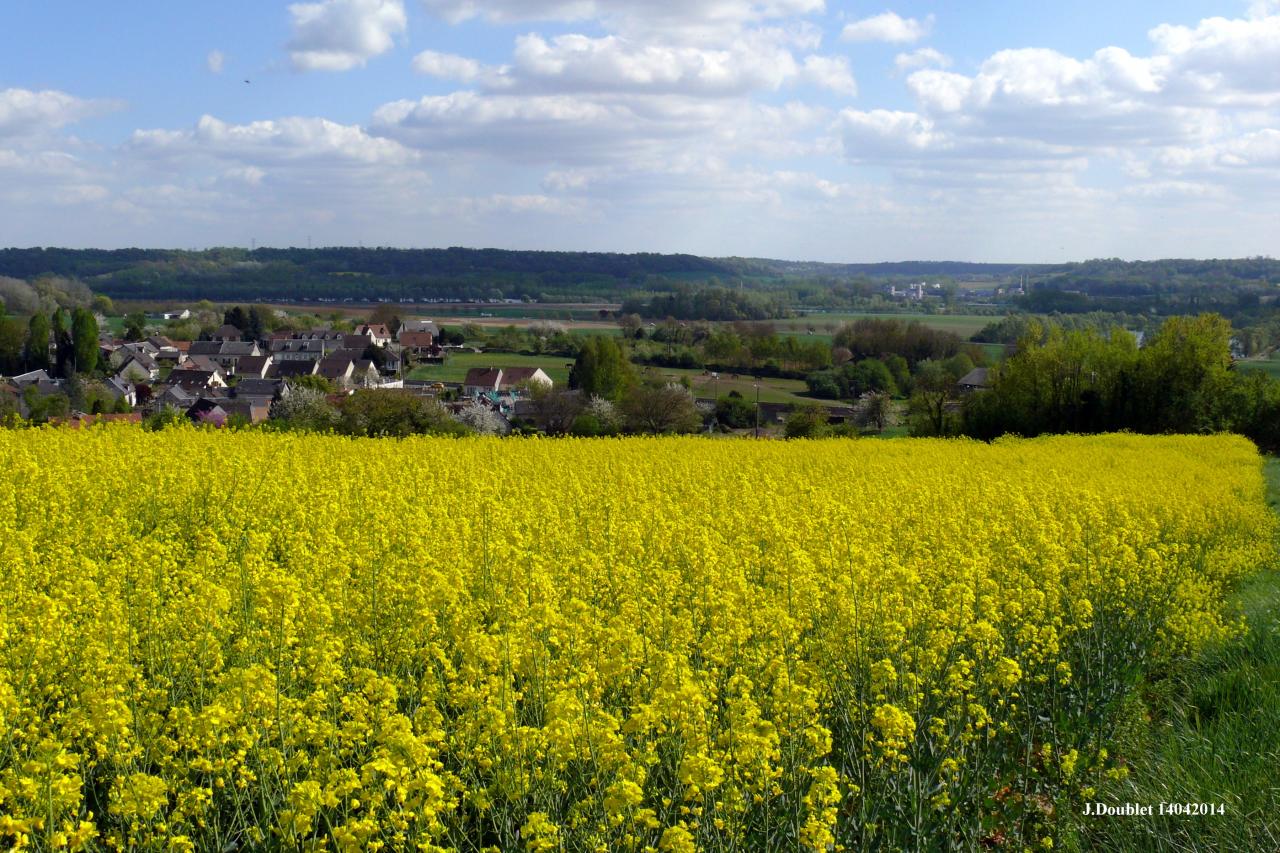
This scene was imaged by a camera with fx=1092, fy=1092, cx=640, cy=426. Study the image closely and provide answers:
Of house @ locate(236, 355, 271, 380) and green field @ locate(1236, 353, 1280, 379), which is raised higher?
green field @ locate(1236, 353, 1280, 379)

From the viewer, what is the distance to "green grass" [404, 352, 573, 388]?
288 feet

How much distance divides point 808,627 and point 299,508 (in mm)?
5148

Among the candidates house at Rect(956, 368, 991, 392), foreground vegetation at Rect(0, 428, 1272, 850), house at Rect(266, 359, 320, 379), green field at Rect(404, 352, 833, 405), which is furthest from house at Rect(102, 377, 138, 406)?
foreground vegetation at Rect(0, 428, 1272, 850)

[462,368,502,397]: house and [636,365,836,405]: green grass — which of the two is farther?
[462,368,502,397]: house

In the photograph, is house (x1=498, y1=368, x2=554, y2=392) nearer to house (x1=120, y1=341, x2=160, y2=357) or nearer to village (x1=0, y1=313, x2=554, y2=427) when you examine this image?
village (x1=0, y1=313, x2=554, y2=427)

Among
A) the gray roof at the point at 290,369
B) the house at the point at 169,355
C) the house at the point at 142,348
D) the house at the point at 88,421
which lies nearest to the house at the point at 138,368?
the house at the point at 142,348

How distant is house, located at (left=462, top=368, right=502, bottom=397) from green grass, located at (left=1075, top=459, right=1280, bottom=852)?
226 ft

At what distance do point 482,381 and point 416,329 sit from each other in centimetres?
4889

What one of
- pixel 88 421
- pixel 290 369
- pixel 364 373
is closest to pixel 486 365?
pixel 364 373

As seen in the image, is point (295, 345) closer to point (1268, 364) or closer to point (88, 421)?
point (1268, 364)

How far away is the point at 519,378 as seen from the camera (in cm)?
7931

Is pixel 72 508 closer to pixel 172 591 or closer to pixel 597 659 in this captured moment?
pixel 172 591

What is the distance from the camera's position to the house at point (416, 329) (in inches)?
4668

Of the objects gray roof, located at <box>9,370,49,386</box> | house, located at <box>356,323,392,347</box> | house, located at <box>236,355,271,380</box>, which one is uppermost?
house, located at <box>356,323,392,347</box>
